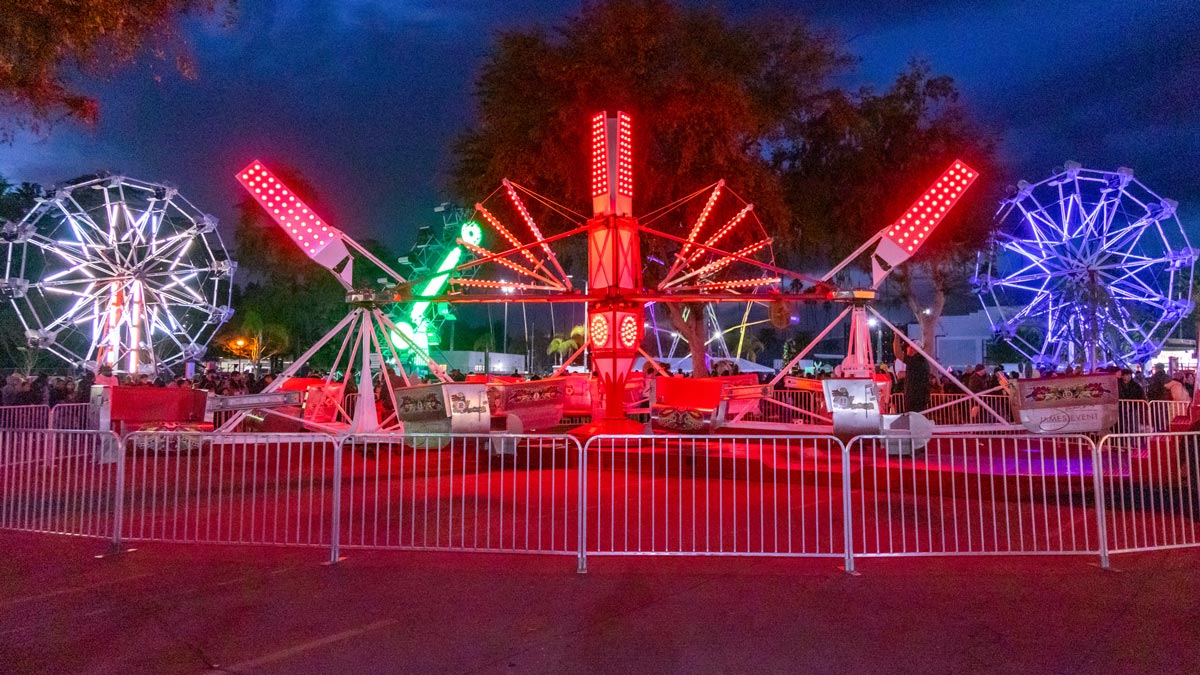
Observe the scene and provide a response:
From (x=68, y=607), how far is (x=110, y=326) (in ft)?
69.7

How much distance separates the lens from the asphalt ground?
443 centimetres

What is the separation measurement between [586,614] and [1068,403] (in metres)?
8.63

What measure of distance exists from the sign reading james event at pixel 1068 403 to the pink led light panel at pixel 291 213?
10555mm

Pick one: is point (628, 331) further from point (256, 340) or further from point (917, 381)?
point (256, 340)

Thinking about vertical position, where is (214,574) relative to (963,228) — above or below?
below

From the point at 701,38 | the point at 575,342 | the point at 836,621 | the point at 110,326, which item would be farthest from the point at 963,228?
the point at 575,342

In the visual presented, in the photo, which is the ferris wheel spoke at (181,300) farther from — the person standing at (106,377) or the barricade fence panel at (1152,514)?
the barricade fence panel at (1152,514)

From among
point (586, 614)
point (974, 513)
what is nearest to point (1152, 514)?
point (974, 513)

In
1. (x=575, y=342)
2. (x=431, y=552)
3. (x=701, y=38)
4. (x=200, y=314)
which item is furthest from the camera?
(x=575, y=342)

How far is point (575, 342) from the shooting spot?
6066 cm

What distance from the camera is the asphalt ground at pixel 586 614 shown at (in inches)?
175

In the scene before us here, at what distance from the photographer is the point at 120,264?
82.6ft

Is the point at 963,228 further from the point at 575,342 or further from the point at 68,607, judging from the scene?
the point at 575,342

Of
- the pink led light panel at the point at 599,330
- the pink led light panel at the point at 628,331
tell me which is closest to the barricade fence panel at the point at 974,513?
the pink led light panel at the point at 628,331
